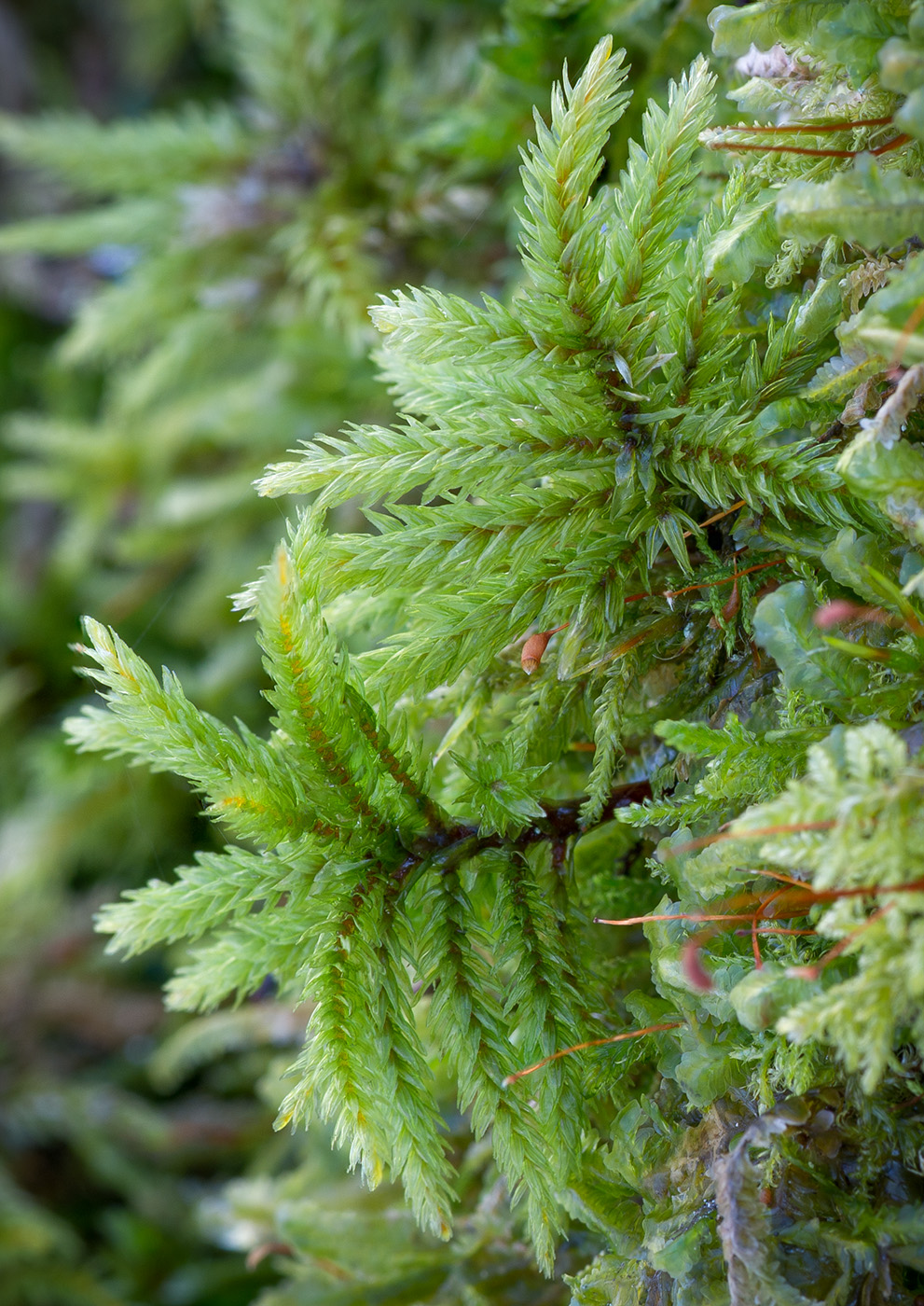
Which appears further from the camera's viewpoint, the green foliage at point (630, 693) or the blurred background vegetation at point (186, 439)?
the blurred background vegetation at point (186, 439)

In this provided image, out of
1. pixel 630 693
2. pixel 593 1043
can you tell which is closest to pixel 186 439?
pixel 630 693

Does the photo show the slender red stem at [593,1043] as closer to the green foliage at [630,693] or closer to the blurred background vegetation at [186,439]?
the green foliage at [630,693]

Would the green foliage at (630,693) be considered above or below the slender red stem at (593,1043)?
above

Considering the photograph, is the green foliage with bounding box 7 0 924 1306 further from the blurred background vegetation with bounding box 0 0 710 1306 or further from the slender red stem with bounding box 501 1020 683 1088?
the blurred background vegetation with bounding box 0 0 710 1306

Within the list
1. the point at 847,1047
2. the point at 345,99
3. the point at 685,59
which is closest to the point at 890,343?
the point at 847,1047

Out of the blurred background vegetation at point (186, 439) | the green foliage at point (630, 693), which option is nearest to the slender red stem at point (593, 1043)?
the green foliage at point (630, 693)

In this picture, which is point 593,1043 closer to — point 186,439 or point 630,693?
point 630,693
